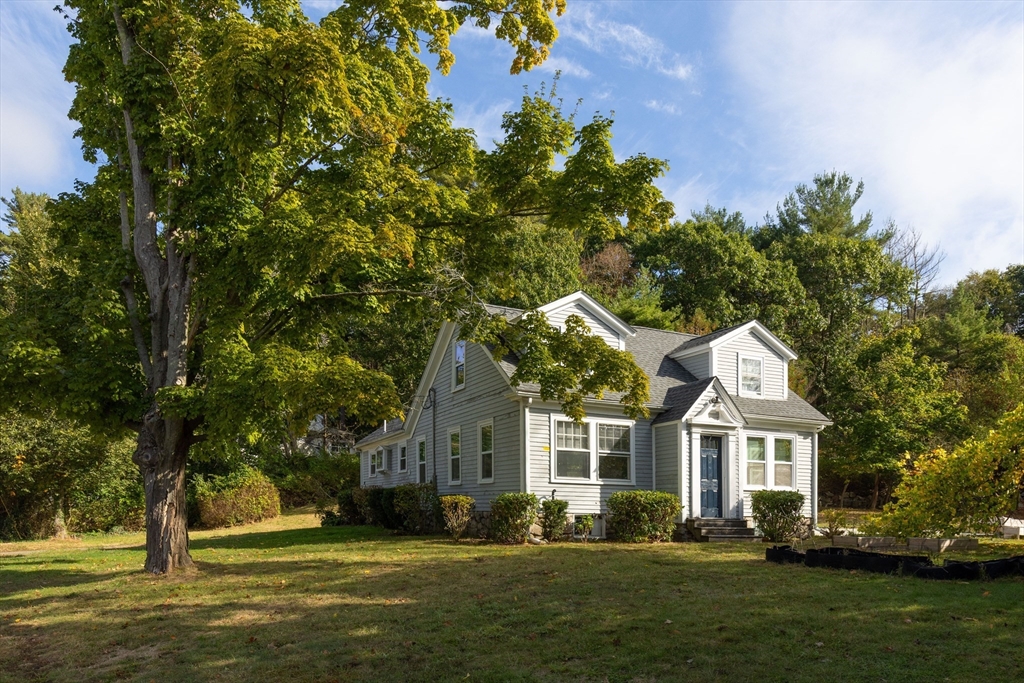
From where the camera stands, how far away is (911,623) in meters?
7.81

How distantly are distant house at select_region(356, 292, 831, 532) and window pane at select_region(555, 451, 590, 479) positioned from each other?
2 cm

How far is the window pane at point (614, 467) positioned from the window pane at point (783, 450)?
4547 millimetres

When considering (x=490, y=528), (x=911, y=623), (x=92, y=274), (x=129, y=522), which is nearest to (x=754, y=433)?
(x=490, y=528)

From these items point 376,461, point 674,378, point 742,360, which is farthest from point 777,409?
point 376,461

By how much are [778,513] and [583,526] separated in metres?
4.63

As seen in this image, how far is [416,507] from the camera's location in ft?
68.6

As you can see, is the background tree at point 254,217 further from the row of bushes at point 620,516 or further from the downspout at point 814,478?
the downspout at point 814,478

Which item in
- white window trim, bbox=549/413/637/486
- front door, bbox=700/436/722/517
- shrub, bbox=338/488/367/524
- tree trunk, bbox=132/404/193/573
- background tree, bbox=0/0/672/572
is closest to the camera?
background tree, bbox=0/0/672/572

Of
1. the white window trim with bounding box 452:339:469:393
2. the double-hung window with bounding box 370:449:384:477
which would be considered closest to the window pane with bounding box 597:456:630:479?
the white window trim with bounding box 452:339:469:393

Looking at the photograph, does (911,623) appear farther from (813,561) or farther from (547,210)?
(547,210)

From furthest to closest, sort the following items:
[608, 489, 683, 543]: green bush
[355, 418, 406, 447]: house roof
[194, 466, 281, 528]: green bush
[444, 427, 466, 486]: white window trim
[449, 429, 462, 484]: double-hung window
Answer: [355, 418, 406, 447]: house roof → [194, 466, 281, 528]: green bush → [449, 429, 462, 484]: double-hung window → [444, 427, 466, 486]: white window trim → [608, 489, 683, 543]: green bush

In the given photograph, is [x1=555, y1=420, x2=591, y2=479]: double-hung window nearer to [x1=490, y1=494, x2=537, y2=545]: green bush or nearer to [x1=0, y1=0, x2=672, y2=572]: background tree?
[x1=490, y1=494, x2=537, y2=545]: green bush

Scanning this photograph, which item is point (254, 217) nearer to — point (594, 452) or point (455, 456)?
point (594, 452)

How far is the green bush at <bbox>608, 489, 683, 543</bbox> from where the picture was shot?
18.2 metres
